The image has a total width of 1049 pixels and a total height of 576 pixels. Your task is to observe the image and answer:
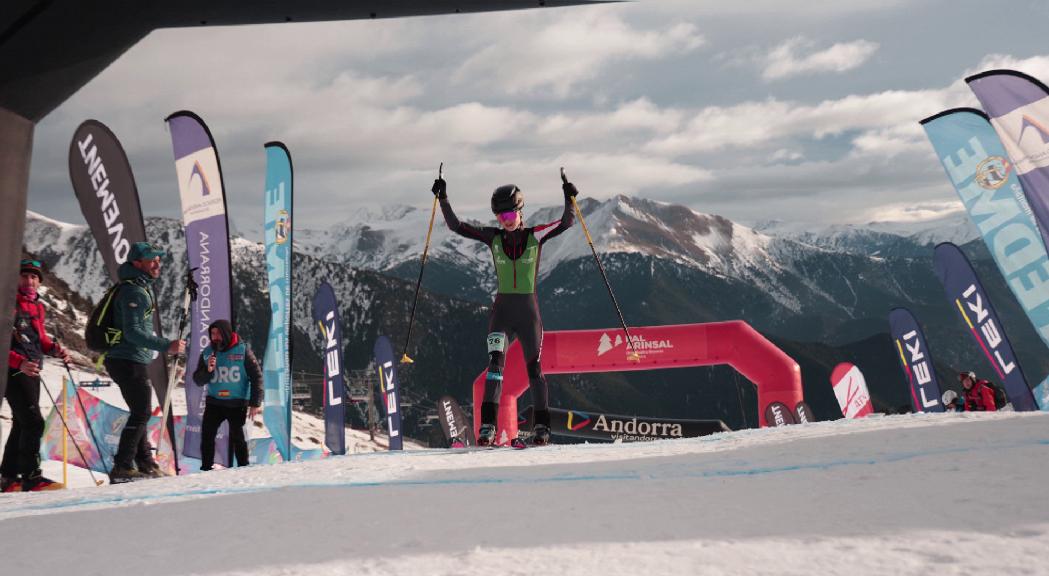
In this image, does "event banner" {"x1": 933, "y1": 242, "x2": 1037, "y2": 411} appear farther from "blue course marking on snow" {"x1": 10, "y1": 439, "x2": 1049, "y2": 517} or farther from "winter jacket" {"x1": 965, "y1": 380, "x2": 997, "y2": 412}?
"blue course marking on snow" {"x1": 10, "y1": 439, "x2": 1049, "y2": 517}

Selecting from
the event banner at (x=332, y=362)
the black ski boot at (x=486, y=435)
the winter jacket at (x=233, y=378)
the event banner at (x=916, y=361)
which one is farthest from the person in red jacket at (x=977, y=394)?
the event banner at (x=332, y=362)

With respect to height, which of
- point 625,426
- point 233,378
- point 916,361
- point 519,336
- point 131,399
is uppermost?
point 519,336

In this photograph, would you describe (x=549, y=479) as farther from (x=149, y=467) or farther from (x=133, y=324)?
(x=149, y=467)

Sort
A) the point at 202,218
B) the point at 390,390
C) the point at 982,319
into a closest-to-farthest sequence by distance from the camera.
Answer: the point at 202,218 → the point at 982,319 → the point at 390,390

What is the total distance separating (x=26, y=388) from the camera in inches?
230

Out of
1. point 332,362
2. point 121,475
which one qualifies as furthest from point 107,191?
point 332,362

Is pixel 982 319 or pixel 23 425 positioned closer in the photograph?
pixel 23 425

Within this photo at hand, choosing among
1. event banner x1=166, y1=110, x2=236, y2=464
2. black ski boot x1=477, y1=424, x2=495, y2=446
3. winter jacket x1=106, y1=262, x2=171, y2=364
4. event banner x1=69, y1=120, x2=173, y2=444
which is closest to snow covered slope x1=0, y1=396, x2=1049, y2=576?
winter jacket x1=106, y1=262, x2=171, y2=364

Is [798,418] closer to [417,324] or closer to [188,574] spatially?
[188,574]

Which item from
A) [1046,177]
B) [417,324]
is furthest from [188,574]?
[417,324]

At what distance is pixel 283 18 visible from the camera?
3352mm

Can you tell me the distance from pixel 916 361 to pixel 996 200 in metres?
8.67

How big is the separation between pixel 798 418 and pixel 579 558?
925 centimetres

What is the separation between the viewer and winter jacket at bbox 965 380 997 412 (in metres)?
10.1
